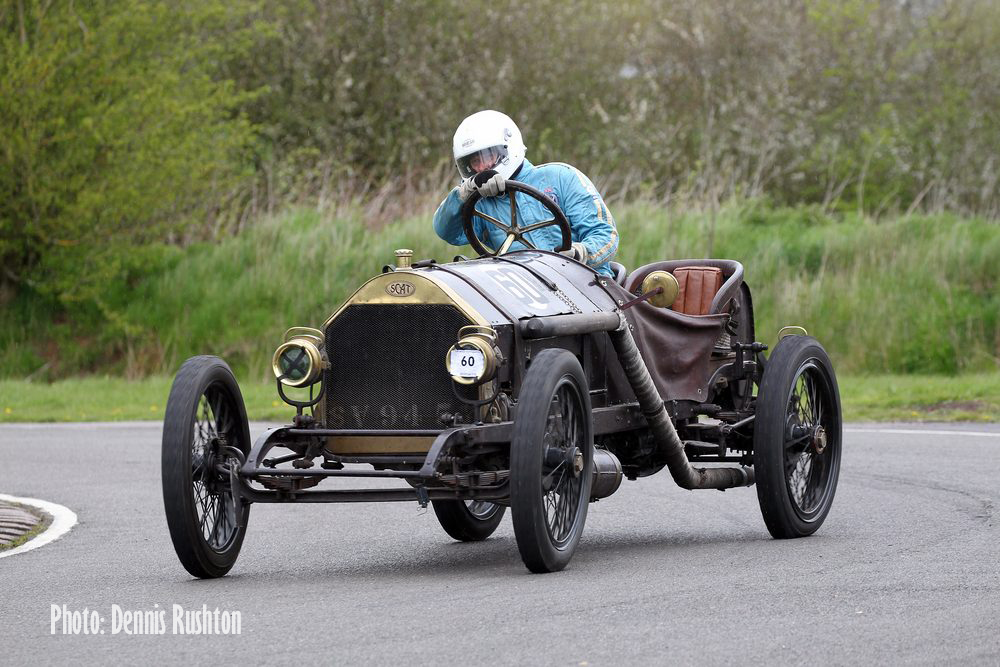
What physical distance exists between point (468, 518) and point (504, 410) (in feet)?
4.23

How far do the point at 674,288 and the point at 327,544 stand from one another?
6.97 feet

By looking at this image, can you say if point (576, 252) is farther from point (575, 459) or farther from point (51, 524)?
point (51, 524)

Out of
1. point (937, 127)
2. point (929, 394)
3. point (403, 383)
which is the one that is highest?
point (937, 127)

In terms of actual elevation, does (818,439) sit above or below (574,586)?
above

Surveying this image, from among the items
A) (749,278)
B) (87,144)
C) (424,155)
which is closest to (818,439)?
(749,278)

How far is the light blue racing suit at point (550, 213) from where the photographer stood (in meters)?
8.50

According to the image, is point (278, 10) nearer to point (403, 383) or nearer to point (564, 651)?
point (403, 383)

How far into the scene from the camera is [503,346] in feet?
24.0

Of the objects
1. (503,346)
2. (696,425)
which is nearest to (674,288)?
(696,425)

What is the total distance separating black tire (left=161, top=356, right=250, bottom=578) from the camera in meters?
6.89

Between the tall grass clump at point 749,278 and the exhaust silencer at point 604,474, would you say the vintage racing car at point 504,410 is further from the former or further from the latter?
the tall grass clump at point 749,278

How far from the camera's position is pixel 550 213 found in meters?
8.52

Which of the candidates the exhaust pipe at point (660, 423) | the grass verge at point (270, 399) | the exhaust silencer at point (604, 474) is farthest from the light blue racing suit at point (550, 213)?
the grass verge at point (270, 399)

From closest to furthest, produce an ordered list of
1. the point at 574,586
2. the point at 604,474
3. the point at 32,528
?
the point at 574,586
the point at 604,474
the point at 32,528
